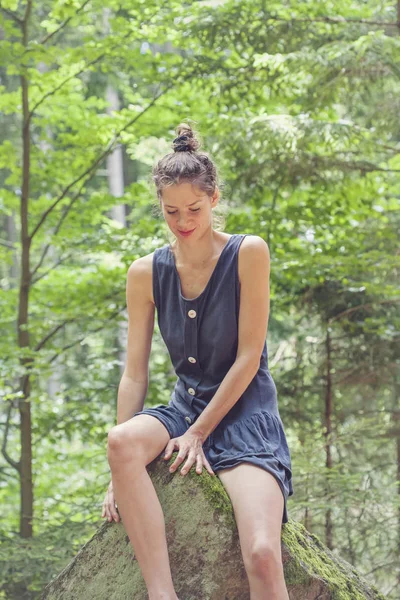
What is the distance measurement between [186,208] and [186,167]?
0.15 m

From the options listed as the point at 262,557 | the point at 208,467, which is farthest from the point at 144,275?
the point at 262,557

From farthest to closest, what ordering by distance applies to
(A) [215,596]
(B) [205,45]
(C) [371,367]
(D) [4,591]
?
1. (C) [371,367]
2. (B) [205,45]
3. (D) [4,591]
4. (A) [215,596]

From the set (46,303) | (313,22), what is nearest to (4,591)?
(46,303)

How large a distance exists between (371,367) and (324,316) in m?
0.58

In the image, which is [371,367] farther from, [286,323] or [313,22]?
[313,22]

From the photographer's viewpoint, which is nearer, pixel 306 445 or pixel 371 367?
pixel 306 445

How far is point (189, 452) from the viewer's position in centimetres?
274

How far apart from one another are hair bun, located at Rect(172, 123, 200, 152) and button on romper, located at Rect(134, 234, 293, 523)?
0.40 meters

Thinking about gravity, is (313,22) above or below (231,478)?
above

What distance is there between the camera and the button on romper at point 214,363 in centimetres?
279

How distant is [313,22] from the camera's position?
5.81m

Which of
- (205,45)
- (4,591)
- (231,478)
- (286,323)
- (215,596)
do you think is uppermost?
(205,45)

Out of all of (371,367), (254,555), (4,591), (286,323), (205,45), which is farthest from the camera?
(286,323)

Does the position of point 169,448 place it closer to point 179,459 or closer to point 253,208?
point 179,459
